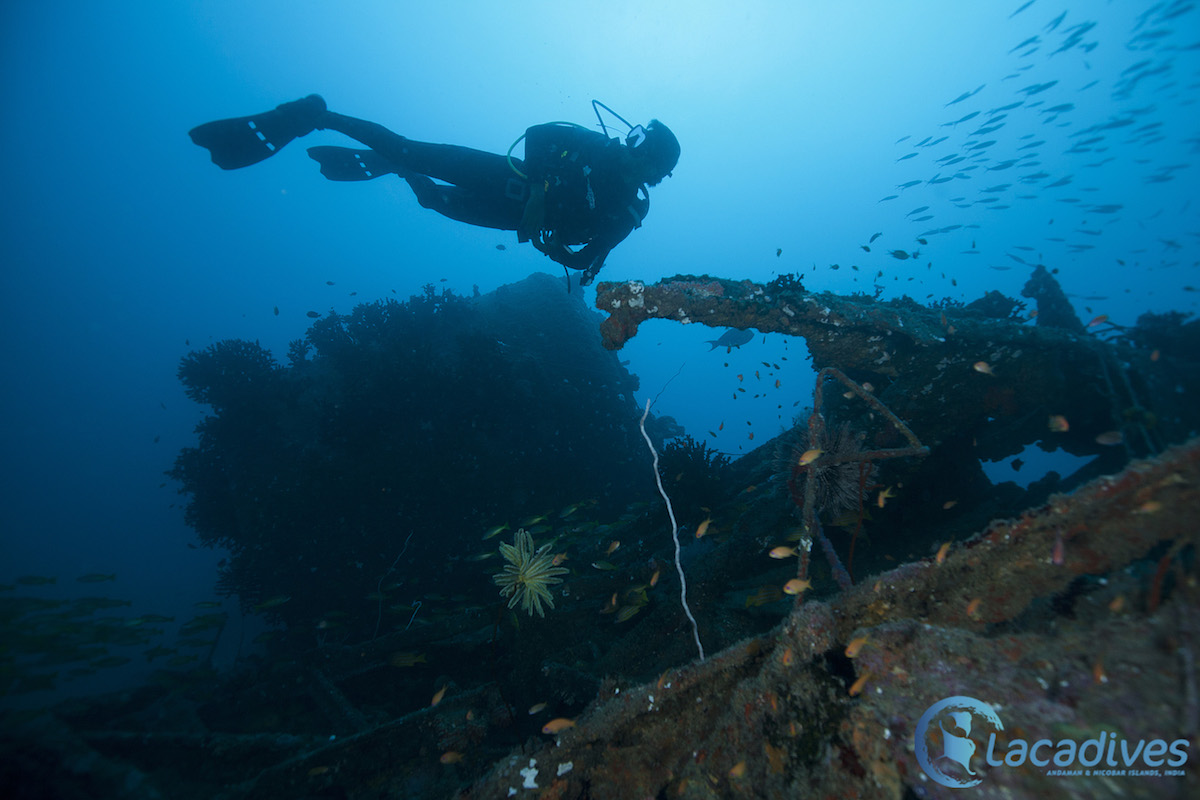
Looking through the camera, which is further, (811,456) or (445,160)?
(445,160)

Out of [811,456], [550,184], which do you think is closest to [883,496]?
[811,456]

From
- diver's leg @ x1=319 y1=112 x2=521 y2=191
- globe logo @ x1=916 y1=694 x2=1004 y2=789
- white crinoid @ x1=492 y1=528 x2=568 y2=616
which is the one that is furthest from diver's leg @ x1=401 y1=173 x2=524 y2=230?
globe logo @ x1=916 y1=694 x2=1004 y2=789

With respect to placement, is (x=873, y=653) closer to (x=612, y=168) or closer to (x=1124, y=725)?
(x=1124, y=725)

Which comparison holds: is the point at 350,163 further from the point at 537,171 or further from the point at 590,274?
the point at 590,274

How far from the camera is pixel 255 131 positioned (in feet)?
25.2

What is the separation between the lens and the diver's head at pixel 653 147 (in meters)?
6.14

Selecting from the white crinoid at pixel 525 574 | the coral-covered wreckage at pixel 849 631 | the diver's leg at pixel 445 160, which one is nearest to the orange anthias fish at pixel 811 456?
the coral-covered wreckage at pixel 849 631

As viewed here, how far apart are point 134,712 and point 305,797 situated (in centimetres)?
662

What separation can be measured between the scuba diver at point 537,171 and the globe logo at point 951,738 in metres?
6.54

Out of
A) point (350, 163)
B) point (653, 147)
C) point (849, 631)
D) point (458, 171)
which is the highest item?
point (350, 163)

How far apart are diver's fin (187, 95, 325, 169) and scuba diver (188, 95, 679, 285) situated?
2 centimetres

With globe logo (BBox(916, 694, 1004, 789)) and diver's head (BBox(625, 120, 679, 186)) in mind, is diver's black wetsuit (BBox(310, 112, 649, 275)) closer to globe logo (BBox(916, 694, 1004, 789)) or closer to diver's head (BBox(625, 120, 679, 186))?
diver's head (BBox(625, 120, 679, 186))

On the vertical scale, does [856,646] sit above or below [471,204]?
below

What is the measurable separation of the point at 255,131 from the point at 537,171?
18.7ft
